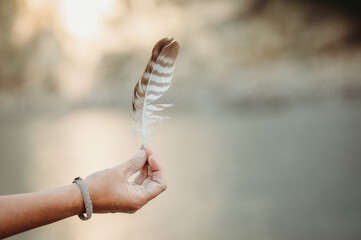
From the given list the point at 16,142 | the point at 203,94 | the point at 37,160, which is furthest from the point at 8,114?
the point at 37,160

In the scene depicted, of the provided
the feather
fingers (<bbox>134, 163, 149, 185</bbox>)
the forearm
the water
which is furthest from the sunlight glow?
the forearm

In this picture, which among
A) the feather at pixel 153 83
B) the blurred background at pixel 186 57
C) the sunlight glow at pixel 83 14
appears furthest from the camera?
the sunlight glow at pixel 83 14

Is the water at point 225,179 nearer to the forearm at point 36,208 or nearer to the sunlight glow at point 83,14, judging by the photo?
the forearm at point 36,208

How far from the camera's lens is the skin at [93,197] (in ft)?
2.83

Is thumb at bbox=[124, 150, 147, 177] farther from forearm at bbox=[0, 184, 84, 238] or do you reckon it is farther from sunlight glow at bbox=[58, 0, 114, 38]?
sunlight glow at bbox=[58, 0, 114, 38]

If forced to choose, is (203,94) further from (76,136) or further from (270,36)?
(76,136)

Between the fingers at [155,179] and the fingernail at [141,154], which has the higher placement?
the fingernail at [141,154]

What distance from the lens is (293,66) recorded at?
22016mm

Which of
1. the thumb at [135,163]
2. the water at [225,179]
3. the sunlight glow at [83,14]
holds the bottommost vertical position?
the water at [225,179]

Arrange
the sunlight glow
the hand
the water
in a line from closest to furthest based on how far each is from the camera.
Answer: the hand, the water, the sunlight glow

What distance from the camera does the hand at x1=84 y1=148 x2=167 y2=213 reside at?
3.26ft

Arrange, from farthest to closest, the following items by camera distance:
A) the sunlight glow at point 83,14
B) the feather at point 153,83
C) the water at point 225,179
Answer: the sunlight glow at point 83,14 < the water at point 225,179 < the feather at point 153,83

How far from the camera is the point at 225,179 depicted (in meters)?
5.20

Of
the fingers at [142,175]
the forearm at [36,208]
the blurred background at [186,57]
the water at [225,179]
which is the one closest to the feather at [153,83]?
the fingers at [142,175]
